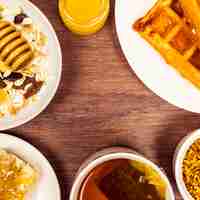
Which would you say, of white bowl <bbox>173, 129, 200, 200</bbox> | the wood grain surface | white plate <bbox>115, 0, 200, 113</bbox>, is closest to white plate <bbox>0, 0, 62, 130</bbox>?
the wood grain surface

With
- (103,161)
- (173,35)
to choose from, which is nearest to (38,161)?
(103,161)

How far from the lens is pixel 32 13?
4.35 ft

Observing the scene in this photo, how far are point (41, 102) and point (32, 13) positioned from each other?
20 centimetres

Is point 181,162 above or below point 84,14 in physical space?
below

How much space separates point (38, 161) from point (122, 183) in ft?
0.65

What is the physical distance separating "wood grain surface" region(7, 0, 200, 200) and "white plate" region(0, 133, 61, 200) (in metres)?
0.04

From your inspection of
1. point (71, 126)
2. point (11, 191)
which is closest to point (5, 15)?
point (71, 126)

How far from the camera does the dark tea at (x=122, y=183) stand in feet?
4.19

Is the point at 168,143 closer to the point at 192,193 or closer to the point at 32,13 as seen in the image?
the point at 192,193

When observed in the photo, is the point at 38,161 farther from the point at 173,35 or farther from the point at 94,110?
the point at 173,35

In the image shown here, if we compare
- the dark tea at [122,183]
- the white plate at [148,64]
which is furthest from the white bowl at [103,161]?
the white plate at [148,64]

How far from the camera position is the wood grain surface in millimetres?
1360

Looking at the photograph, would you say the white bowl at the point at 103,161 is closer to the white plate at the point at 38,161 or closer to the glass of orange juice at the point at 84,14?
the white plate at the point at 38,161

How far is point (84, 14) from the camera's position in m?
1.34
